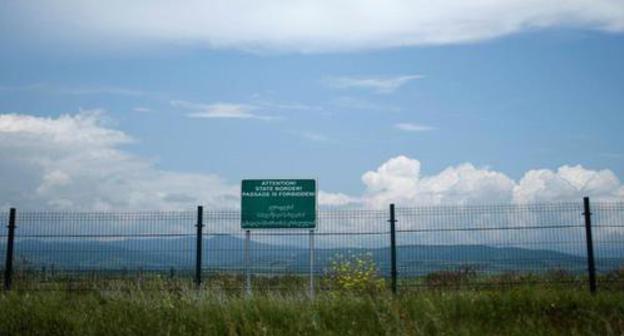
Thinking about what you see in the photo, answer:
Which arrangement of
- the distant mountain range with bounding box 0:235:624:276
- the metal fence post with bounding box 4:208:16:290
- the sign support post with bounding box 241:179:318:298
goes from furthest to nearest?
the metal fence post with bounding box 4:208:16:290, the sign support post with bounding box 241:179:318:298, the distant mountain range with bounding box 0:235:624:276

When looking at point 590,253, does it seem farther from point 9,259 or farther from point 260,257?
point 9,259

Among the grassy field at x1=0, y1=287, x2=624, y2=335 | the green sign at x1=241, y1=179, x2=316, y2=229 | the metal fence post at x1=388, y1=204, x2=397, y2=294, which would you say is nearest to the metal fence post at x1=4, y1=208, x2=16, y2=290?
the grassy field at x1=0, y1=287, x2=624, y2=335

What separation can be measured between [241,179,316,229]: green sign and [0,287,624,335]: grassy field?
378 centimetres

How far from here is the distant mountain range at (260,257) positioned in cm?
1437

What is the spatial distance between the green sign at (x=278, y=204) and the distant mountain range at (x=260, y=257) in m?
0.55

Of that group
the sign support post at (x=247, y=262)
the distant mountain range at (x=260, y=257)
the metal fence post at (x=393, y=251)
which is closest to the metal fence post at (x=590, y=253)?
the distant mountain range at (x=260, y=257)

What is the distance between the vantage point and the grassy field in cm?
880

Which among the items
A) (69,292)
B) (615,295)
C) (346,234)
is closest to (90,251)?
(69,292)

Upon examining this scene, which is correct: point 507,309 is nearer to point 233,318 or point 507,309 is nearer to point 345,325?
point 345,325

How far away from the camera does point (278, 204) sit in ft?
51.5

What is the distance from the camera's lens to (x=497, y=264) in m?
14.4

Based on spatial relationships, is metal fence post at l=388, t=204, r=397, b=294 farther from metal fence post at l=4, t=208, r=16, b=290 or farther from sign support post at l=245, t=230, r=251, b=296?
metal fence post at l=4, t=208, r=16, b=290

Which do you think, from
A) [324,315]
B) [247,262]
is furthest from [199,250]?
[324,315]

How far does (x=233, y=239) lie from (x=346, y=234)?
2634 millimetres
